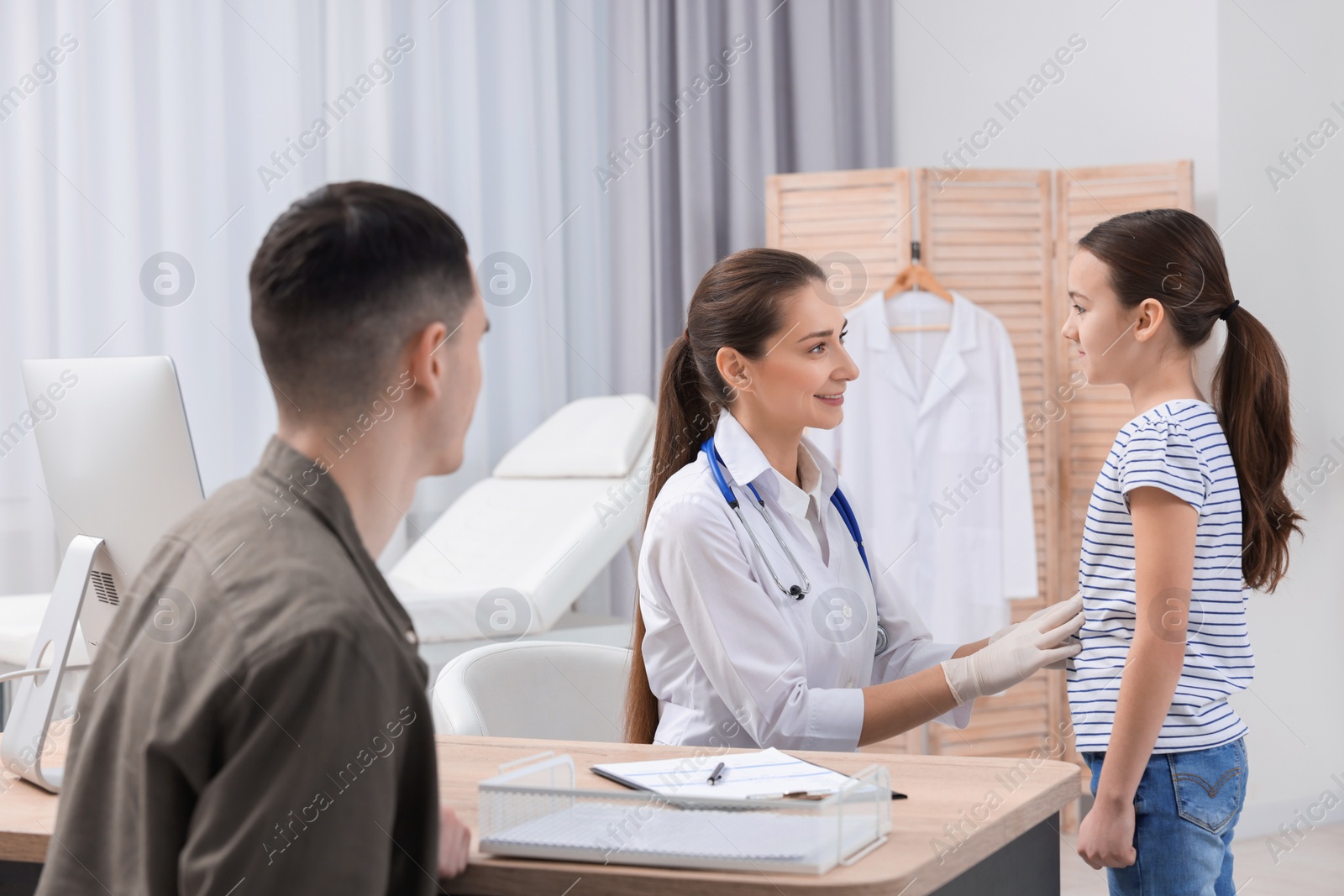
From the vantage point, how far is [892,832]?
110cm

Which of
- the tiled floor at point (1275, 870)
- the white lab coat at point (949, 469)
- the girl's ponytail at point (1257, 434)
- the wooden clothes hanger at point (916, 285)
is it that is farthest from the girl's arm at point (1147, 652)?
the wooden clothes hanger at point (916, 285)

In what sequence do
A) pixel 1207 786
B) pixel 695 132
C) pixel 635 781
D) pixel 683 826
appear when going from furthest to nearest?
pixel 695 132
pixel 1207 786
pixel 635 781
pixel 683 826

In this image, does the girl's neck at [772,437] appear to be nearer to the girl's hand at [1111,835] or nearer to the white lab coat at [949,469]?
the girl's hand at [1111,835]

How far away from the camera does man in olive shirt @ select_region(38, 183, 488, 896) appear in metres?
0.77

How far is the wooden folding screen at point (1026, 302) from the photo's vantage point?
3445 mm

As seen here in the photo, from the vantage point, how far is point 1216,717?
5.05ft

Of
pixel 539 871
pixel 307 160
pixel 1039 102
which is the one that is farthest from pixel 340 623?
pixel 1039 102

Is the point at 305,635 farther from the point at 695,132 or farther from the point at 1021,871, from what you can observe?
the point at 695,132

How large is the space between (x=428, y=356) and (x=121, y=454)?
675 millimetres

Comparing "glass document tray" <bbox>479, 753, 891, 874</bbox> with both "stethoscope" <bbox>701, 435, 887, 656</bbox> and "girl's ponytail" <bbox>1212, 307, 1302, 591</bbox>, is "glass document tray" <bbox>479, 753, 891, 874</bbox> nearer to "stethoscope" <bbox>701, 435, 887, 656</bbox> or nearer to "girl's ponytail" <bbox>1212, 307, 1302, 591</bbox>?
"stethoscope" <bbox>701, 435, 887, 656</bbox>

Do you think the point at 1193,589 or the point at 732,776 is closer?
the point at 732,776

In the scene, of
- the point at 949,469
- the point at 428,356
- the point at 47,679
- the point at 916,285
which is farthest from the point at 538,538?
the point at 428,356

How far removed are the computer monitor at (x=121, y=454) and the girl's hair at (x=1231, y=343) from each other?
1.18m

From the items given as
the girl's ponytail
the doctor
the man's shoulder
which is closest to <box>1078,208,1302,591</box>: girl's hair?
the girl's ponytail
